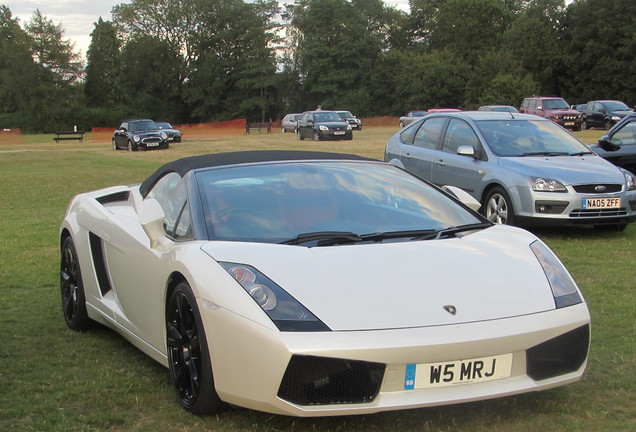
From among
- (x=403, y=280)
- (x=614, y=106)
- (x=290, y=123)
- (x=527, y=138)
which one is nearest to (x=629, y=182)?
(x=527, y=138)

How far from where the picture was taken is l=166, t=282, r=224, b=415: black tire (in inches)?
144

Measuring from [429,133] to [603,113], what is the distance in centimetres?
3557

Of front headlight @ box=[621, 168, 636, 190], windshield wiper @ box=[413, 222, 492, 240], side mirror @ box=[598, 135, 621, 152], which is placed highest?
windshield wiper @ box=[413, 222, 492, 240]

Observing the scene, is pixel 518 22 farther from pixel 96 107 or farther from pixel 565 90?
pixel 96 107

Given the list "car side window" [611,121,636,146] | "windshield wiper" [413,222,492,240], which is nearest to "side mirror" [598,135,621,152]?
"car side window" [611,121,636,146]

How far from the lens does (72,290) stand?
18.9 feet

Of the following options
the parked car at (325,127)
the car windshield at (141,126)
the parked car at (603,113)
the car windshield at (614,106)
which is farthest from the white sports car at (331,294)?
the car windshield at (614,106)

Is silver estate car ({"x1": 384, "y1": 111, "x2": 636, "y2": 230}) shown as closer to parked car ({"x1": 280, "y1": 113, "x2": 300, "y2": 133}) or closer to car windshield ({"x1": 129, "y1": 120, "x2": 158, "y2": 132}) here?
car windshield ({"x1": 129, "y1": 120, "x2": 158, "y2": 132})

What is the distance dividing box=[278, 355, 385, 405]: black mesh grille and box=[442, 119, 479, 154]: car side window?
767 cm

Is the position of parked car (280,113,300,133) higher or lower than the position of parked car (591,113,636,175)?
lower

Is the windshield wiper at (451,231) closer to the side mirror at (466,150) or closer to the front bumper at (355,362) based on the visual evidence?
the front bumper at (355,362)

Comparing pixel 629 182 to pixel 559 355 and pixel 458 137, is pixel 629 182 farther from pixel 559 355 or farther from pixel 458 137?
pixel 559 355

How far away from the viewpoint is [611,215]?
9.55 meters

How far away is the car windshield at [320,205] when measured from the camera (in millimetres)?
4154
